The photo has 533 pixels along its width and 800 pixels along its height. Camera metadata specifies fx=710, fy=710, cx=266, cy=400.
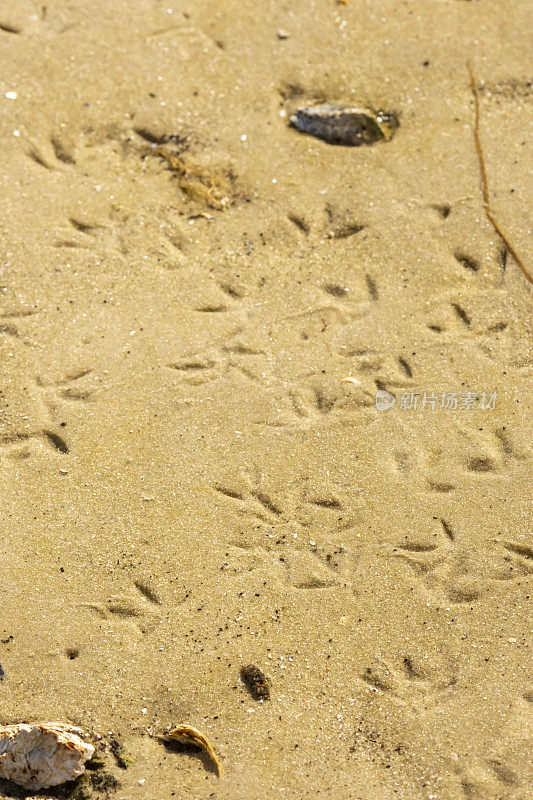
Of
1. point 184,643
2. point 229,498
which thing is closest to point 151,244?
point 229,498

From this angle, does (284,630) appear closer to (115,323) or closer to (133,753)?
(133,753)

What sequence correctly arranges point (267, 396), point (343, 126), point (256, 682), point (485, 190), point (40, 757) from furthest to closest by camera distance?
1. point (343, 126)
2. point (485, 190)
3. point (267, 396)
4. point (256, 682)
5. point (40, 757)

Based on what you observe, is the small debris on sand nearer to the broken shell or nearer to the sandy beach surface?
the sandy beach surface

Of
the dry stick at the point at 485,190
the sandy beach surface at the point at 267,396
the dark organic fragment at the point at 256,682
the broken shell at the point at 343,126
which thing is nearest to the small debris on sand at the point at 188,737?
the sandy beach surface at the point at 267,396

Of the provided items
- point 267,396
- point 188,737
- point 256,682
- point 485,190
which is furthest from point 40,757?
point 485,190

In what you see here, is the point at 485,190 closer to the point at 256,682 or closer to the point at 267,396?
the point at 267,396

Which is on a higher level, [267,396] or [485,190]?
[485,190]
